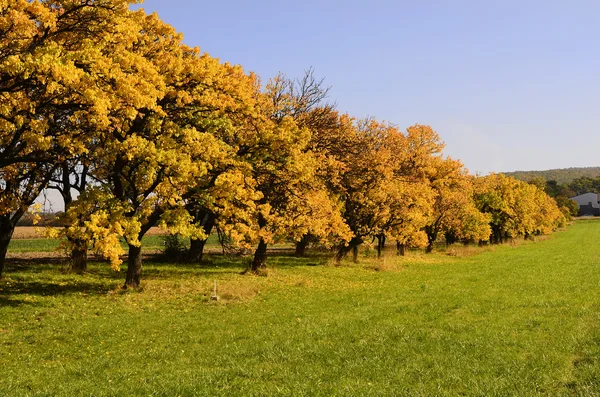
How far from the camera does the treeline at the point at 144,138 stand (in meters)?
16.7

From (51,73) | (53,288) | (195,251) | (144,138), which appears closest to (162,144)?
(144,138)

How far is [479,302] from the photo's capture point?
22.0 m

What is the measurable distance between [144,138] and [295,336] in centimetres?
1264

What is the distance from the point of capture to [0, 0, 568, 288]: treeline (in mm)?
16734

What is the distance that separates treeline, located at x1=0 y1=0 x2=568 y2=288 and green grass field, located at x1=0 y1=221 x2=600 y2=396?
304 centimetres

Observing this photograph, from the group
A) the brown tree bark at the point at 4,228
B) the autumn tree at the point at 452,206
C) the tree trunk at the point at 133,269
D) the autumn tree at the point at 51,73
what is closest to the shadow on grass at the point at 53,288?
the tree trunk at the point at 133,269

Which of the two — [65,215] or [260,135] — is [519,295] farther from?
[65,215]

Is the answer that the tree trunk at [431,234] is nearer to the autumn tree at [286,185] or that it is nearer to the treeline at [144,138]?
the treeline at [144,138]

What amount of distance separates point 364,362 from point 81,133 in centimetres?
1463

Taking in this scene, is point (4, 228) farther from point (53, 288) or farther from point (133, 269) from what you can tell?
point (133, 269)

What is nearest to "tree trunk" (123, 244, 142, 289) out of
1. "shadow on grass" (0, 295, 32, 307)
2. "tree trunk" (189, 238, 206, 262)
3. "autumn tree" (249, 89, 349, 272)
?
"shadow on grass" (0, 295, 32, 307)

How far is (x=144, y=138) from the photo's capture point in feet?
74.5

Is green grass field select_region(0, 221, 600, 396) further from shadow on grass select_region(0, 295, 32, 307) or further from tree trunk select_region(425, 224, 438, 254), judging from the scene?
tree trunk select_region(425, 224, 438, 254)

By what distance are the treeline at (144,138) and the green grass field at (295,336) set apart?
3041 mm
